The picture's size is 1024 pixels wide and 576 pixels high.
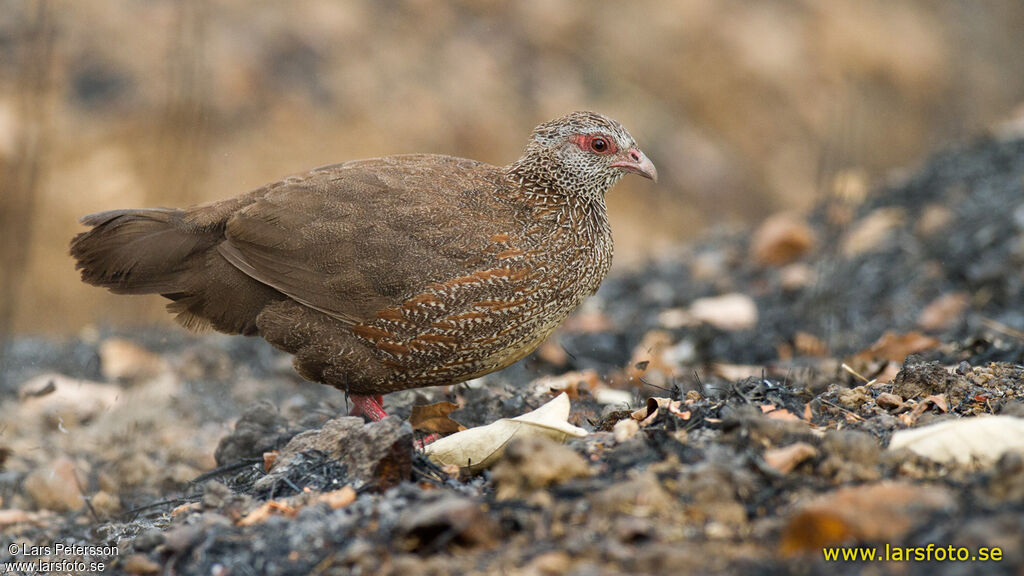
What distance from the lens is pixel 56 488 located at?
510 cm

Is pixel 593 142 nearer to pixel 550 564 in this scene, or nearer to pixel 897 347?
pixel 897 347

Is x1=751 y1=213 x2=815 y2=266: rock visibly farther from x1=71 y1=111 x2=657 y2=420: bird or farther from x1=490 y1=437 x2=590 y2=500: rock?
x1=490 y1=437 x2=590 y2=500: rock

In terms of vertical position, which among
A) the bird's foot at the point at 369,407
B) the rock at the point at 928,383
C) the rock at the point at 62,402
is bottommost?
the rock at the point at 62,402

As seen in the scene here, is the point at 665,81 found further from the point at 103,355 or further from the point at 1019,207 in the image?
the point at 103,355

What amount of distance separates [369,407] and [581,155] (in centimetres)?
161

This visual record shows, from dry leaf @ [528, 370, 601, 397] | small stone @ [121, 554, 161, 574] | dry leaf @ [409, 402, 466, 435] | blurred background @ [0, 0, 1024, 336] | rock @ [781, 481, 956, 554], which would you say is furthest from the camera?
blurred background @ [0, 0, 1024, 336]

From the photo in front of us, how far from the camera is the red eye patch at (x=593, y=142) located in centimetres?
502

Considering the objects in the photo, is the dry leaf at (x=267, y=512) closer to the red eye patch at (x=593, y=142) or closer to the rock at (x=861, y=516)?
the rock at (x=861, y=516)

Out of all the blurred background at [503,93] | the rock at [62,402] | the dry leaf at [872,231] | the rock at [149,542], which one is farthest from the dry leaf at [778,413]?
the blurred background at [503,93]

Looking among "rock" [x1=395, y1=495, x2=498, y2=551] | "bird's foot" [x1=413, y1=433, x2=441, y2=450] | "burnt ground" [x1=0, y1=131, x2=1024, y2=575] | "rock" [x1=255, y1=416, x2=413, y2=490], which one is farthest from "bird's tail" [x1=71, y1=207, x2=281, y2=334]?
"rock" [x1=395, y1=495, x2=498, y2=551]

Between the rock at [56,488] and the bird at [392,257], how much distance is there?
100cm

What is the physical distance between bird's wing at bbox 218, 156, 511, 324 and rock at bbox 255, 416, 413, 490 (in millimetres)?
935

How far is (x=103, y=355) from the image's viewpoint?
23.2 ft

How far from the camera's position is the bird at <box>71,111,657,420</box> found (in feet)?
15.0
